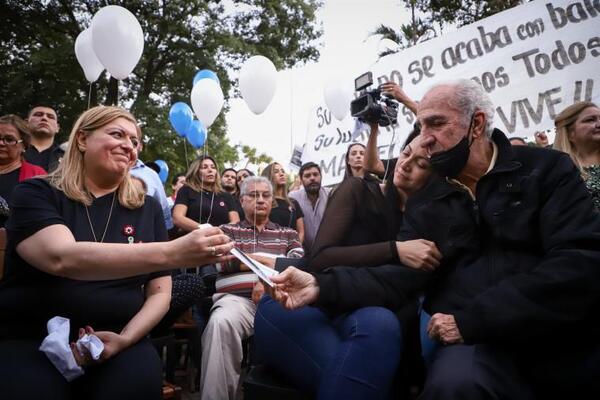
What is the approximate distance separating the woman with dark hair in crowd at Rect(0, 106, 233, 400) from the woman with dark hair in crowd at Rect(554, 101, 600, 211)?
2.55 meters

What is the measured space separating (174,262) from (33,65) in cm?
1478

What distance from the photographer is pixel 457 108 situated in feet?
6.24

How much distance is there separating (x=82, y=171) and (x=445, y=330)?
1.64 metres

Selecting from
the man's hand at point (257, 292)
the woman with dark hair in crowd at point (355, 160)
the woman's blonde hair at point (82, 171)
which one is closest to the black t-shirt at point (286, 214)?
the woman with dark hair in crowd at point (355, 160)

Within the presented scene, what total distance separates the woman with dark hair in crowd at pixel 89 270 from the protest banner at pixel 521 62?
3019 mm

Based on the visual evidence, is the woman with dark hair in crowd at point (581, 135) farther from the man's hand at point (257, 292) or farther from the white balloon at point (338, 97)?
the white balloon at point (338, 97)

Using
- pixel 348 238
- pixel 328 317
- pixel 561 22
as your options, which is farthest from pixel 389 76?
pixel 328 317

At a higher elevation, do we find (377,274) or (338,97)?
(338,97)

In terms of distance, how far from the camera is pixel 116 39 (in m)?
5.41

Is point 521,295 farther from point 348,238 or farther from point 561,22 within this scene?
point 561,22

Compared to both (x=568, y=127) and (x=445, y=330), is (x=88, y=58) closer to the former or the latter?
(x=568, y=127)

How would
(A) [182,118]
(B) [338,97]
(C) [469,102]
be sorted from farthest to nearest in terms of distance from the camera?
1. (A) [182,118]
2. (B) [338,97]
3. (C) [469,102]

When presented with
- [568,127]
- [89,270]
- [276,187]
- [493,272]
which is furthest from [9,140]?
[568,127]

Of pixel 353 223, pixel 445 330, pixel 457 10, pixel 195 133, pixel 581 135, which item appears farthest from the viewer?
pixel 457 10
